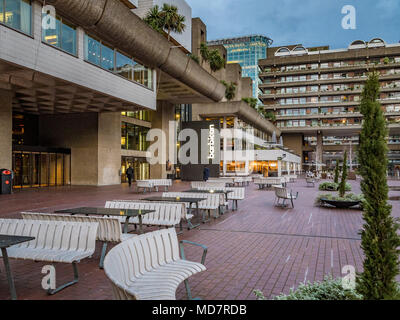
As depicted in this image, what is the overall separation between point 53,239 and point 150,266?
2.17m

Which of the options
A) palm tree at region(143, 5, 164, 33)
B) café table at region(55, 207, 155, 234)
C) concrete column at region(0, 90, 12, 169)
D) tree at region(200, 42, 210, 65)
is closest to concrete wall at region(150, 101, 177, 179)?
tree at region(200, 42, 210, 65)

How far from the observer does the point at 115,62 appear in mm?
20828

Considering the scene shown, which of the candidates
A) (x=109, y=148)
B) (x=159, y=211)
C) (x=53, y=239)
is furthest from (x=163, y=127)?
(x=53, y=239)

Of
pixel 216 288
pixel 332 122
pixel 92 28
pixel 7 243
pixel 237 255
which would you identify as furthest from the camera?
pixel 332 122

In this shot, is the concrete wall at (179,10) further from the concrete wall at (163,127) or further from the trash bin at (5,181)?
the trash bin at (5,181)

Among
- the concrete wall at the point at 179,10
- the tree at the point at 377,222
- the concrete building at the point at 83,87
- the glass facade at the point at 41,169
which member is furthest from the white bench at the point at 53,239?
the concrete wall at the point at 179,10

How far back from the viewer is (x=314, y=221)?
10.6m

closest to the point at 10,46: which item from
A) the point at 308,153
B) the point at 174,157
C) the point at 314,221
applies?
the point at 314,221

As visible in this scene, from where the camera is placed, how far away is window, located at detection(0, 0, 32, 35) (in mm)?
13867

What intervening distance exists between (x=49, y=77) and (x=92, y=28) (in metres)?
4.09

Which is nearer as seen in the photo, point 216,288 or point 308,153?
point 216,288

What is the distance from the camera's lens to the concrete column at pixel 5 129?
19.9 m

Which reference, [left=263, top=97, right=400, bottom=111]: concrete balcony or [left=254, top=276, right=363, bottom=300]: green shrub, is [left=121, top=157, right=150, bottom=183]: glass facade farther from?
[left=263, top=97, right=400, bottom=111]: concrete balcony
